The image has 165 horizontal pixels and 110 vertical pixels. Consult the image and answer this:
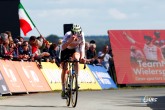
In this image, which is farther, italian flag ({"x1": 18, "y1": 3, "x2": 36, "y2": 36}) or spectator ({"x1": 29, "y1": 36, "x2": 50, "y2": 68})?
italian flag ({"x1": 18, "y1": 3, "x2": 36, "y2": 36})

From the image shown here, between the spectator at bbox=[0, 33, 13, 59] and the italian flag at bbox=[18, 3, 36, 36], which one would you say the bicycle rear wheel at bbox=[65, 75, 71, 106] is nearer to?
the spectator at bbox=[0, 33, 13, 59]

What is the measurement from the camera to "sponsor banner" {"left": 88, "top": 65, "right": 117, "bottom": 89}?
2700cm

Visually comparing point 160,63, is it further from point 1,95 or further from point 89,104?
point 89,104

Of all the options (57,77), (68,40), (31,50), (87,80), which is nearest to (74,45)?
(68,40)

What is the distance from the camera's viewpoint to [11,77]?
20469mm

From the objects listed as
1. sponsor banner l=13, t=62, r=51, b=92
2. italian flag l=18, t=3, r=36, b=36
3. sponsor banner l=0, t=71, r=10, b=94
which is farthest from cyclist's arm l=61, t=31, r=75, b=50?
italian flag l=18, t=3, r=36, b=36

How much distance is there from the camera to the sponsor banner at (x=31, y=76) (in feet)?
70.5

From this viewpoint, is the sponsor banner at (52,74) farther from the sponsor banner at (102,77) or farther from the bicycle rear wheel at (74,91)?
the bicycle rear wheel at (74,91)

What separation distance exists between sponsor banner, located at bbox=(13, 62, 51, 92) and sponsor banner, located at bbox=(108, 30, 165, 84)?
6211 mm

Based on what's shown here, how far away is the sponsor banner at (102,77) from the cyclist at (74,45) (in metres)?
10.9

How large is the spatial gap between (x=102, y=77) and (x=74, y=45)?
11600 mm

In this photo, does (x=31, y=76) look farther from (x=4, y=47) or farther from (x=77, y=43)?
(x=77, y=43)

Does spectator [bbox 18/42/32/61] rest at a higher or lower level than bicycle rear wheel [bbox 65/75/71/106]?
higher

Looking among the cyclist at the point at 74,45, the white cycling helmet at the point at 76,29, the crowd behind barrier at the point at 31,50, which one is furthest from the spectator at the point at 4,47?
the white cycling helmet at the point at 76,29
